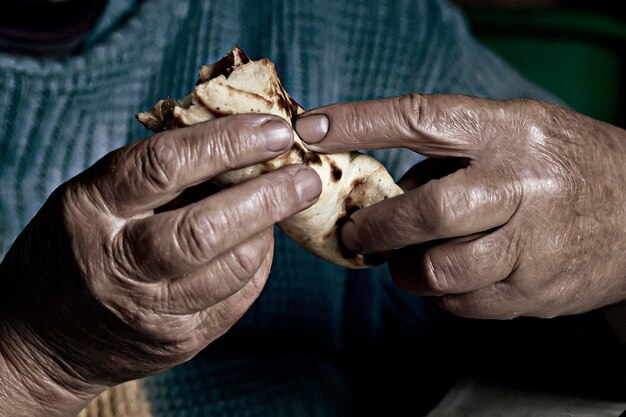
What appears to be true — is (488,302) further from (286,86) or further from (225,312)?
(286,86)

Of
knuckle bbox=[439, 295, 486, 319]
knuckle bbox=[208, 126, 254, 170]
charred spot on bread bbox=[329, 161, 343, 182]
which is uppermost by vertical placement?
knuckle bbox=[208, 126, 254, 170]

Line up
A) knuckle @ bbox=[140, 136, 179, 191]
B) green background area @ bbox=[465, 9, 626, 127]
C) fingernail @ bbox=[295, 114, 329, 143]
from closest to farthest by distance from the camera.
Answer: knuckle @ bbox=[140, 136, 179, 191], fingernail @ bbox=[295, 114, 329, 143], green background area @ bbox=[465, 9, 626, 127]

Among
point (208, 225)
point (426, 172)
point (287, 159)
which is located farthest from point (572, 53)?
point (208, 225)

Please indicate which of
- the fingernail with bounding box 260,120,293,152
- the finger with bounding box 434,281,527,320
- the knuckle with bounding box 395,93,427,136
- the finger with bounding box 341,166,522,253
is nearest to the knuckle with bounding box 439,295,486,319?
the finger with bounding box 434,281,527,320

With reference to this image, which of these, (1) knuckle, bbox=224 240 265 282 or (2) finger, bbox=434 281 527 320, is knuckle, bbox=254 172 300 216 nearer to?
(1) knuckle, bbox=224 240 265 282

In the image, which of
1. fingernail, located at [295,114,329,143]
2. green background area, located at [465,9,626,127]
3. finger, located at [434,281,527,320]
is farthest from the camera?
green background area, located at [465,9,626,127]
